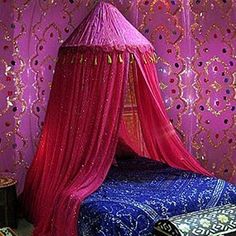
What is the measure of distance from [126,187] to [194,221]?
0.80m

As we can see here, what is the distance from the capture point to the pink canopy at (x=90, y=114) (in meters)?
3.50

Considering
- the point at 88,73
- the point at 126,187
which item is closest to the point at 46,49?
the point at 88,73

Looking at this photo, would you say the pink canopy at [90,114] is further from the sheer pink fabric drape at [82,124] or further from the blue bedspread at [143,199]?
the blue bedspread at [143,199]

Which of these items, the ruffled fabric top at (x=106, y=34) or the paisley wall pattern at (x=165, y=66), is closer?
the ruffled fabric top at (x=106, y=34)

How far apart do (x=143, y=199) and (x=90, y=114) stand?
2.76 ft

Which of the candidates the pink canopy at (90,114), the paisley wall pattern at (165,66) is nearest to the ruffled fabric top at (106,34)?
the pink canopy at (90,114)

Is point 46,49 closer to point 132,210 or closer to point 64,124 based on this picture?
point 64,124

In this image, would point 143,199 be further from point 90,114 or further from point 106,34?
point 106,34

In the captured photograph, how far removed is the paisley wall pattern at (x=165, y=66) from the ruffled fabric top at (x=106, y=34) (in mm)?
701

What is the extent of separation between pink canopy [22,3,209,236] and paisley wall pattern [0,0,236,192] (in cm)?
51

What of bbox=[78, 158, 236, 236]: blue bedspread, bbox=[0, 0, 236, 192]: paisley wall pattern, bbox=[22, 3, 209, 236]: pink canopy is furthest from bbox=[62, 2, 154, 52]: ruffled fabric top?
bbox=[78, 158, 236, 236]: blue bedspread

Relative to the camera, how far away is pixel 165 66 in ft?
16.5

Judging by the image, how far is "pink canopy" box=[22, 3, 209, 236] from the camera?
11.5 ft

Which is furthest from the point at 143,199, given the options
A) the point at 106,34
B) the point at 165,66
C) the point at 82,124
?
the point at 165,66
